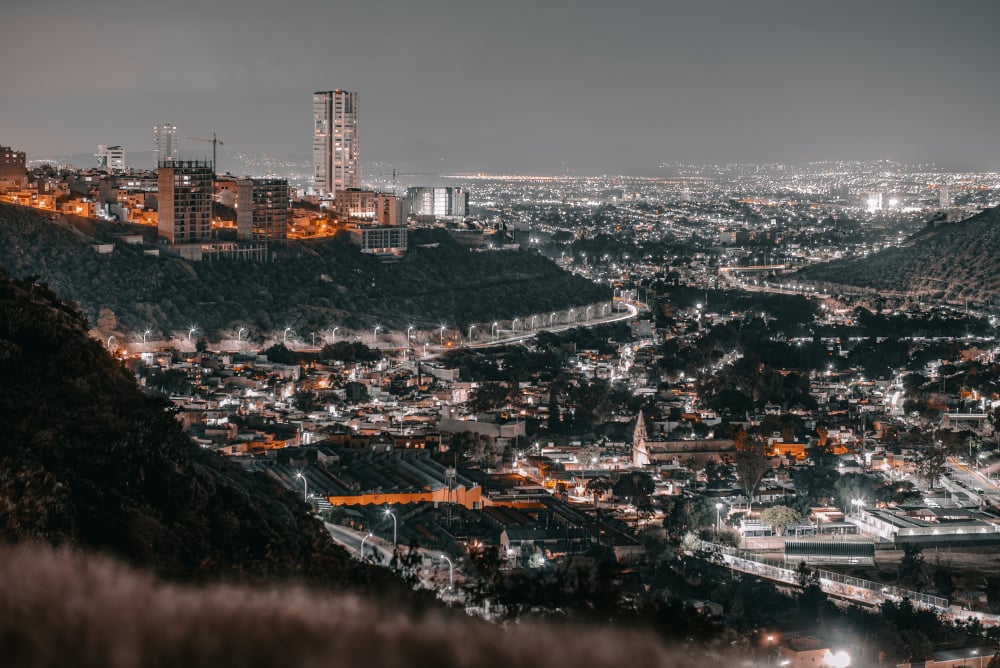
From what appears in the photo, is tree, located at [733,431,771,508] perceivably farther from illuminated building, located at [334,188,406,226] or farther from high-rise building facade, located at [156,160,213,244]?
illuminated building, located at [334,188,406,226]

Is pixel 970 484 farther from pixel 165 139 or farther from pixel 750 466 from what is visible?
pixel 165 139

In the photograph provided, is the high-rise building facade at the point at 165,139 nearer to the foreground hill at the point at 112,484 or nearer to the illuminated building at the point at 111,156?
the illuminated building at the point at 111,156

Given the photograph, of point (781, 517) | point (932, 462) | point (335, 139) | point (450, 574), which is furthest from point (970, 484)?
point (335, 139)

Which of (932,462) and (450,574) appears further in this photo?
(932,462)

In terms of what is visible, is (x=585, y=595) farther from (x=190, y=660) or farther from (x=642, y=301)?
(x=642, y=301)

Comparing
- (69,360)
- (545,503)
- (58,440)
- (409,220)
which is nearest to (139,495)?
(58,440)
